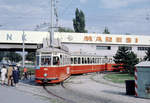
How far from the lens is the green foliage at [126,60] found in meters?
34.4

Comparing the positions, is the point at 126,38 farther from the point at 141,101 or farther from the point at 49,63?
the point at 141,101

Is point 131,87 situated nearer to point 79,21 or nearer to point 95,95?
point 95,95

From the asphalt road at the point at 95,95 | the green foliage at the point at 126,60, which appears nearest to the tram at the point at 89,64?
the green foliage at the point at 126,60

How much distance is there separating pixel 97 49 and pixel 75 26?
31166 millimetres

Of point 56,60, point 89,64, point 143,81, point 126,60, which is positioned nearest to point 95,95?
point 143,81

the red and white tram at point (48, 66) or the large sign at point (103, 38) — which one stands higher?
the large sign at point (103, 38)

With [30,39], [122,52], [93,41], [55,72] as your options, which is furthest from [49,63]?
[93,41]

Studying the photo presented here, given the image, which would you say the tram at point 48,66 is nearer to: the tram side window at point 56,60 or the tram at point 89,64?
the tram side window at point 56,60

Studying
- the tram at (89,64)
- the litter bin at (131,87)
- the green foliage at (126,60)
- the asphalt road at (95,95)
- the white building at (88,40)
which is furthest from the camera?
the white building at (88,40)

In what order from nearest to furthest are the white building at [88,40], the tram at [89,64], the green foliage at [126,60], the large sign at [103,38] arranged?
1. the tram at [89,64]
2. the green foliage at [126,60]
3. the white building at [88,40]
4. the large sign at [103,38]

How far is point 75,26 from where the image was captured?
85.7 m

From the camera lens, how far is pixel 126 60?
34.9 meters

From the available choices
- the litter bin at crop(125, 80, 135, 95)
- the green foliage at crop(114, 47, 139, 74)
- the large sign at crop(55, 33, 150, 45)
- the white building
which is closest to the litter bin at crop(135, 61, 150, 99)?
the litter bin at crop(125, 80, 135, 95)

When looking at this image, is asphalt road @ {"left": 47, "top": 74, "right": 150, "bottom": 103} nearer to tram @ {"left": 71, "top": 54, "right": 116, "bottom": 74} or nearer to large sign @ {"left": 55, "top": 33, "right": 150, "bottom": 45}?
tram @ {"left": 71, "top": 54, "right": 116, "bottom": 74}
